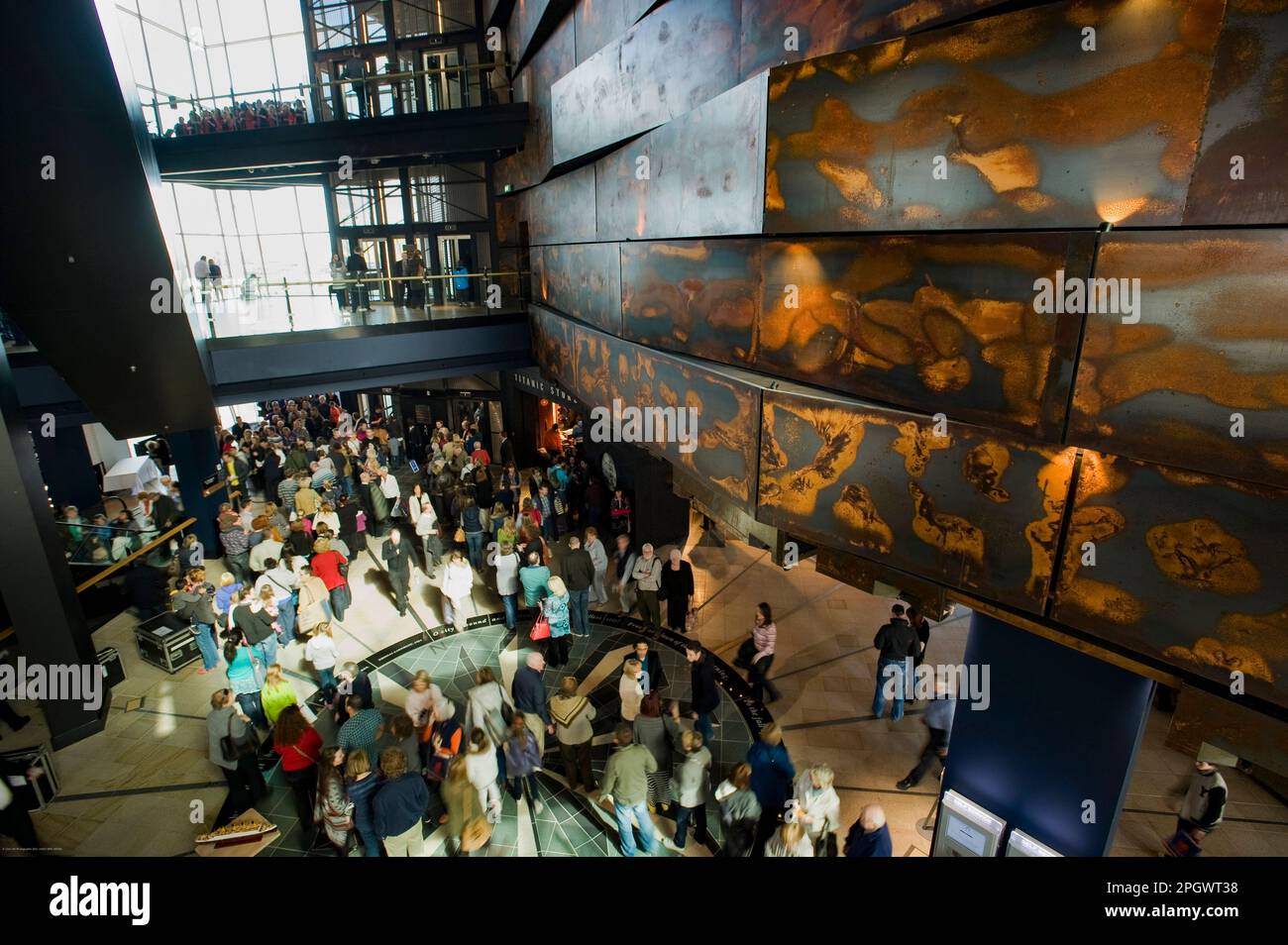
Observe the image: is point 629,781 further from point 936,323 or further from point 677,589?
point 936,323

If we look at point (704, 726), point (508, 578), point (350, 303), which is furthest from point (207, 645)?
point (350, 303)

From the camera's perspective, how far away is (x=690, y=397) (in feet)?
22.3

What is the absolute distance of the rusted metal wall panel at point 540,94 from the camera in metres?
10.6

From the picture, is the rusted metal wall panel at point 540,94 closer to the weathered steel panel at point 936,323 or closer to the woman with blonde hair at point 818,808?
the weathered steel panel at point 936,323

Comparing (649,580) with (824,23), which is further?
(649,580)

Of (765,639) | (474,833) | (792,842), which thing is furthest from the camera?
(765,639)

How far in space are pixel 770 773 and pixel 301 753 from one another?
4570 mm

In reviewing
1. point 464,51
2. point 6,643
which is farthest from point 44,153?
point 464,51

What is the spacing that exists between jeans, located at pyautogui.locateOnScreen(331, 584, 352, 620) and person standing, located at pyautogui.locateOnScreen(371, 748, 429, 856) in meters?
5.50

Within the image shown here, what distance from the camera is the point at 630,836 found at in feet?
20.1

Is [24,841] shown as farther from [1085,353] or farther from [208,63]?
[208,63]

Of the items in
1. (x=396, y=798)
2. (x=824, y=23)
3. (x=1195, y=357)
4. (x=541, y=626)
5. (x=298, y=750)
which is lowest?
(x=541, y=626)

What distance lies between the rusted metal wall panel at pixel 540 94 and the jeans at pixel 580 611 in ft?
25.2
